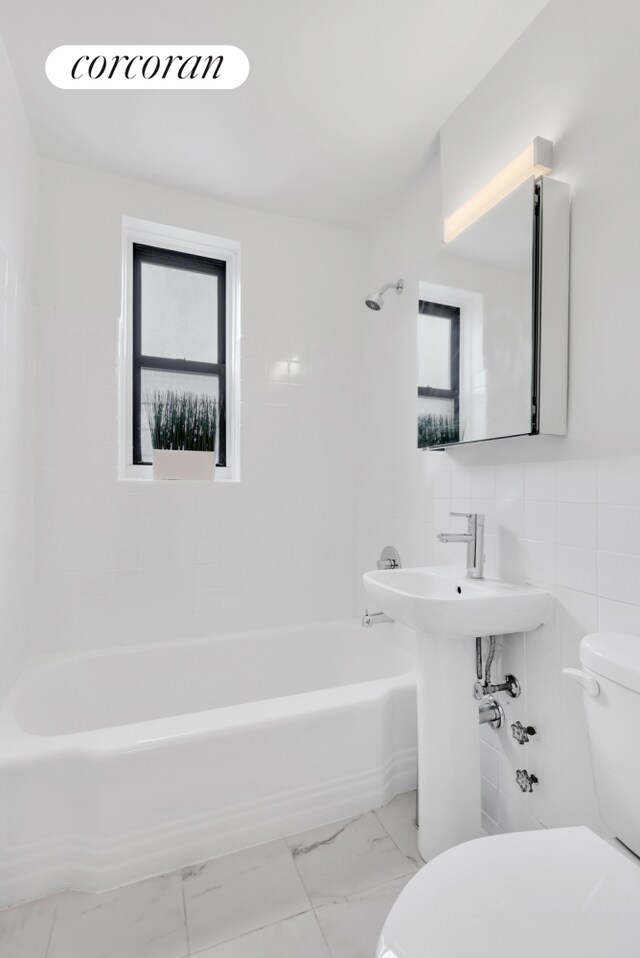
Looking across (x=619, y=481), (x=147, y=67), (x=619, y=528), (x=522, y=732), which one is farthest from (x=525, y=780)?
(x=147, y=67)

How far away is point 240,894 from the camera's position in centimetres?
135

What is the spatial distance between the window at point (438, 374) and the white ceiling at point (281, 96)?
68cm

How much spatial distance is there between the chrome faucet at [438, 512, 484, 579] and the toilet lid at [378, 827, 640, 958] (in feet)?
2.55

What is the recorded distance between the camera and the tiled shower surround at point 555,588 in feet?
3.98

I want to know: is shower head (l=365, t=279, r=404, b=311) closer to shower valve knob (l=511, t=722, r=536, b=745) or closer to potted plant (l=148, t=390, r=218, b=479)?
potted plant (l=148, t=390, r=218, b=479)

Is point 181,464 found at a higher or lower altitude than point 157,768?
higher

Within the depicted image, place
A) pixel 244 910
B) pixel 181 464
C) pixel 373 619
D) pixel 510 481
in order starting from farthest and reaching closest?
pixel 181 464 → pixel 373 619 → pixel 510 481 → pixel 244 910

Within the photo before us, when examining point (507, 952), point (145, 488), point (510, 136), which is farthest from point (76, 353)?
point (507, 952)

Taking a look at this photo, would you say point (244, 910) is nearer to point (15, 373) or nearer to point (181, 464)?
point (181, 464)

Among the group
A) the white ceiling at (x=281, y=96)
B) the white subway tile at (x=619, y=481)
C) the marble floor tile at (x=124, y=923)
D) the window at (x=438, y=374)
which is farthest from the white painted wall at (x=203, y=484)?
the white subway tile at (x=619, y=481)

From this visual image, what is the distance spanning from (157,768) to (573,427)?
1497 millimetres

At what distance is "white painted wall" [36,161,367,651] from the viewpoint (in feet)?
6.74

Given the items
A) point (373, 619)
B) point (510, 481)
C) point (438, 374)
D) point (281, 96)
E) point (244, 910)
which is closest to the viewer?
point (244, 910)

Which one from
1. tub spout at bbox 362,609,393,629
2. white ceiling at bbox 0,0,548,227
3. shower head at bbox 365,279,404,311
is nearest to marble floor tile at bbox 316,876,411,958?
tub spout at bbox 362,609,393,629
